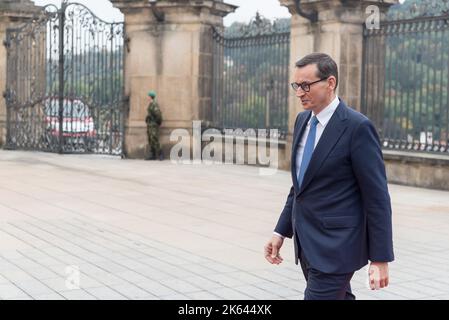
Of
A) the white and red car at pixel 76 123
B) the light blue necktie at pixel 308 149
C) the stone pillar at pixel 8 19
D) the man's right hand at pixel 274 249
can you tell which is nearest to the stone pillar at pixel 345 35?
the white and red car at pixel 76 123

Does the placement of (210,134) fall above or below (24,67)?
below

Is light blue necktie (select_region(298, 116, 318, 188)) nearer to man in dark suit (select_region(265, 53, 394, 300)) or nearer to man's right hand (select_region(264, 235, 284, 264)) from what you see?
man in dark suit (select_region(265, 53, 394, 300))

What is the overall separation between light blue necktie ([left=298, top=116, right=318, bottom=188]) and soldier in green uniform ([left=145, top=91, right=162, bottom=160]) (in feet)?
45.0

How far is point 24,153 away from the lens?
1955 cm

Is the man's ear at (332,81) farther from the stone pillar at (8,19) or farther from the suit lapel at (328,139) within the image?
the stone pillar at (8,19)

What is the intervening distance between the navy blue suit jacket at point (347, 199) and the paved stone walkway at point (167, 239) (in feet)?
7.26

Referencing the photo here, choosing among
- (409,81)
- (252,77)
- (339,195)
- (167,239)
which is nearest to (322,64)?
(339,195)

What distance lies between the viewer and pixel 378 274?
137 inches

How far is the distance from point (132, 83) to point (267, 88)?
3.44 meters

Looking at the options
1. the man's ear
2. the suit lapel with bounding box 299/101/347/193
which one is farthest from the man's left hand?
the man's ear

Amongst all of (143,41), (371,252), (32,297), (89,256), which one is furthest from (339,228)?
(143,41)

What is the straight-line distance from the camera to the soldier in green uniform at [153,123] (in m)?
17.3

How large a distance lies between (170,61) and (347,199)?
570 inches
